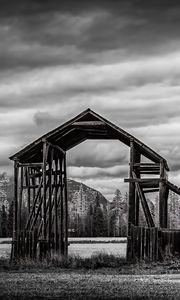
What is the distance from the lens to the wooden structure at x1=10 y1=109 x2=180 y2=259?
34406mm

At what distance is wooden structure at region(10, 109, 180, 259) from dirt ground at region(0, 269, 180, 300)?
702 centimetres

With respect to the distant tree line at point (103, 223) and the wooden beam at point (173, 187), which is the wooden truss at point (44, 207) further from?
the distant tree line at point (103, 223)

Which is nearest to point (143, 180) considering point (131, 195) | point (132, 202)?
point (131, 195)

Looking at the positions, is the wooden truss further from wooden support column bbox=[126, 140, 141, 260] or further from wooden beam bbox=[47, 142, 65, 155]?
wooden support column bbox=[126, 140, 141, 260]

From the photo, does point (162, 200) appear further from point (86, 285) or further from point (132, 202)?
point (86, 285)

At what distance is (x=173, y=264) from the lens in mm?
31297

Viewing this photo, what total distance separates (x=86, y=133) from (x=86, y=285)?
56.3 ft

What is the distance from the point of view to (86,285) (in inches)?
852

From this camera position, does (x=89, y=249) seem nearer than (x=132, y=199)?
No

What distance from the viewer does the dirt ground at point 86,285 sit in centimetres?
1877

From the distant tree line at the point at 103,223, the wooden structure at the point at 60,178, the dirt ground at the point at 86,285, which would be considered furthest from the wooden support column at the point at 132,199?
the distant tree line at the point at 103,223

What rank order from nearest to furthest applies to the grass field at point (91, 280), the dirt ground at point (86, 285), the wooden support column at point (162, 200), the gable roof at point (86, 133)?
the dirt ground at point (86, 285) < the grass field at point (91, 280) < the wooden support column at point (162, 200) < the gable roof at point (86, 133)

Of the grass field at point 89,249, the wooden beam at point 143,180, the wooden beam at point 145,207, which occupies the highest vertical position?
the wooden beam at point 143,180

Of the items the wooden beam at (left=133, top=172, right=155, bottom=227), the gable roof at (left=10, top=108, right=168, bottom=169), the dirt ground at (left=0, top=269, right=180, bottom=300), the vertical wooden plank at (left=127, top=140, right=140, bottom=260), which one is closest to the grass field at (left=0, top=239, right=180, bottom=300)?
the dirt ground at (left=0, top=269, right=180, bottom=300)
